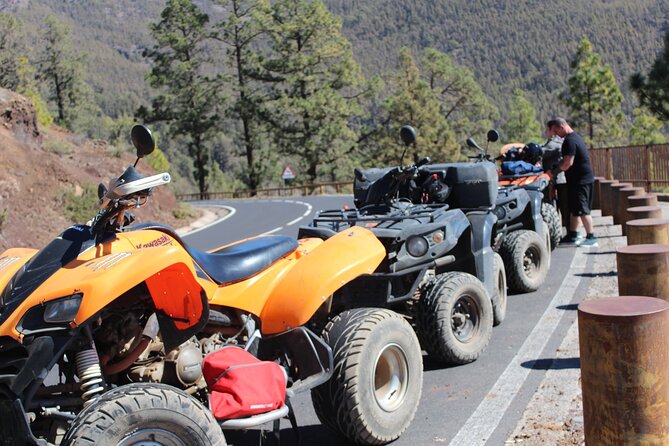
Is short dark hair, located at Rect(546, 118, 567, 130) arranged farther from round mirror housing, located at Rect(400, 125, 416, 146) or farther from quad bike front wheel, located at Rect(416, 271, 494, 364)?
quad bike front wheel, located at Rect(416, 271, 494, 364)

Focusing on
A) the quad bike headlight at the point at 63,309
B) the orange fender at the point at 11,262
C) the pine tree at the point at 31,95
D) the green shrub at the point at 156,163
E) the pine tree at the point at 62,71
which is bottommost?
the quad bike headlight at the point at 63,309

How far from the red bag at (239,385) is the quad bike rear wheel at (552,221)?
27.5 feet

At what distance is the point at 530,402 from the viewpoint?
5.50 m

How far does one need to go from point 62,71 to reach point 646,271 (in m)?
65.3

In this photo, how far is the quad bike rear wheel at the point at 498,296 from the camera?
296 inches

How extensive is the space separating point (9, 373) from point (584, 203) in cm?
991

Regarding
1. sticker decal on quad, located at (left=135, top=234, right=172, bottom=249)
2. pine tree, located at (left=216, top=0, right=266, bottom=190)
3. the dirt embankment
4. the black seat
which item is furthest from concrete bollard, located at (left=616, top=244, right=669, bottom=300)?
pine tree, located at (left=216, top=0, right=266, bottom=190)

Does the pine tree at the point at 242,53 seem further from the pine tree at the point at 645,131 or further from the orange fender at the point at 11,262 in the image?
the orange fender at the point at 11,262

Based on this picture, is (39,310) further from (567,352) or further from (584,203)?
(584,203)

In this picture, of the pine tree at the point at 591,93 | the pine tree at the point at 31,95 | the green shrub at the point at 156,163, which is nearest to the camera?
the pine tree at the point at 31,95

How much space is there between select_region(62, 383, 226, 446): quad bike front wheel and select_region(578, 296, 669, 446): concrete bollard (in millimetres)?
1934

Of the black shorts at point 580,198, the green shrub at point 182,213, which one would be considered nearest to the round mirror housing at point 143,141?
the black shorts at point 580,198

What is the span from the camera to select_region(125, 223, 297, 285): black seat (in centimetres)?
427

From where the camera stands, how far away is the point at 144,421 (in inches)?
138
